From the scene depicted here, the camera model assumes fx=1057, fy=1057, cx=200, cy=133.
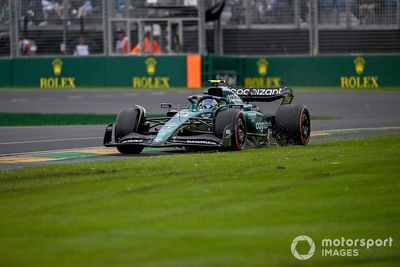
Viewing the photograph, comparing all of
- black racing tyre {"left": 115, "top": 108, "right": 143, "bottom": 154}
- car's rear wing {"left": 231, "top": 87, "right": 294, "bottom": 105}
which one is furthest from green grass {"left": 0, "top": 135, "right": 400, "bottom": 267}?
car's rear wing {"left": 231, "top": 87, "right": 294, "bottom": 105}

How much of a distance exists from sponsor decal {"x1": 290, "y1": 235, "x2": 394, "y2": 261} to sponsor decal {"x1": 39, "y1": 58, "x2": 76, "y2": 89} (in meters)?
32.9

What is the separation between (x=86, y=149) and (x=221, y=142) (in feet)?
9.60

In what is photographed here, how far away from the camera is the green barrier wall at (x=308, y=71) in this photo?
37438mm

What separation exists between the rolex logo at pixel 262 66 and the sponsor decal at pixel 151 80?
3.57m

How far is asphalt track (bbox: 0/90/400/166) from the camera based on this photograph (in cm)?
2028

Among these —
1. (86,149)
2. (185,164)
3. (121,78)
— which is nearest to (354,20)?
(121,78)

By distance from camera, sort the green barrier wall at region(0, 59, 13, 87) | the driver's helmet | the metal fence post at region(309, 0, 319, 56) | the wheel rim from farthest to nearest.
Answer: the green barrier wall at region(0, 59, 13, 87) < the metal fence post at region(309, 0, 319, 56) < the wheel rim < the driver's helmet

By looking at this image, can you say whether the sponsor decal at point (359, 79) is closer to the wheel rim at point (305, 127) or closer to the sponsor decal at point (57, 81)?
the sponsor decal at point (57, 81)

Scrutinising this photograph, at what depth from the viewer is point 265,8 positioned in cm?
3978

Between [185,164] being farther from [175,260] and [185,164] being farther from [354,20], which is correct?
[354,20]

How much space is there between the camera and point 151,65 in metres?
40.1

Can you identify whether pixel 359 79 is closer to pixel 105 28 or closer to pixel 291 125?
pixel 105 28

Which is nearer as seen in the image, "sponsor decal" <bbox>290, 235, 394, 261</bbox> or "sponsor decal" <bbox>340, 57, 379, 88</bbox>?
"sponsor decal" <bbox>290, 235, 394, 261</bbox>

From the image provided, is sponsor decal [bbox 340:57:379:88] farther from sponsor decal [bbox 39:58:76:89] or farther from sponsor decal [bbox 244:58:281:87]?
sponsor decal [bbox 39:58:76:89]
